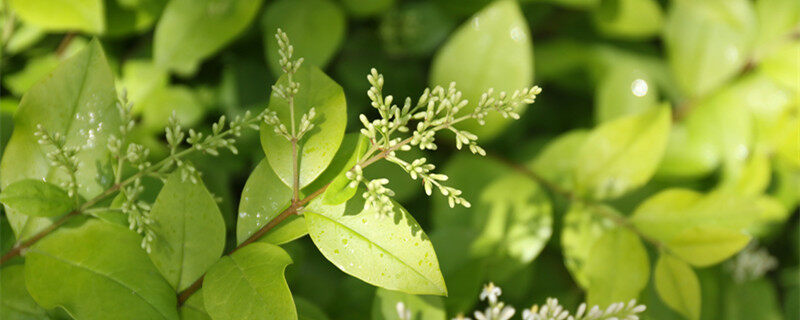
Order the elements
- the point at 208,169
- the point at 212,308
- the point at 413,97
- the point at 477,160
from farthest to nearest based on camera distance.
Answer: the point at 413,97 < the point at 477,160 < the point at 208,169 < the point at 212,308

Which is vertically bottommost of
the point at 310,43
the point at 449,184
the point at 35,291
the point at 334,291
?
the point at 334,291

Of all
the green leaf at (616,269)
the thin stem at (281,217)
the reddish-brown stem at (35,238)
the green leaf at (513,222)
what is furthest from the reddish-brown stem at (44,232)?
the green leaf at (616,269)

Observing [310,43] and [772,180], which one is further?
[772,180]

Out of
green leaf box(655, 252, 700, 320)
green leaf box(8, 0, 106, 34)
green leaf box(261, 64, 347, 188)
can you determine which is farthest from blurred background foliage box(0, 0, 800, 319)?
green leaf box(261, 64, 347, 188)

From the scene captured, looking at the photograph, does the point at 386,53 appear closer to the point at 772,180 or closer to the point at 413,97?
the point at 413,97

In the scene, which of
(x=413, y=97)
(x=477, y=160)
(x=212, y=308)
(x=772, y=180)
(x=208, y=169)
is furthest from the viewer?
(x=772, y=180)

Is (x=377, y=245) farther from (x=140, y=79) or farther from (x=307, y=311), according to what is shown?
(x=140, y=79)

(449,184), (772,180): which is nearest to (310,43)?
(449,184)

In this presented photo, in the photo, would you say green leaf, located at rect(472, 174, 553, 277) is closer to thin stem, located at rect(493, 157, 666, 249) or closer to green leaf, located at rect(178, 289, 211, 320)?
thin stem, located at rect(493, 157, 666, 249)
